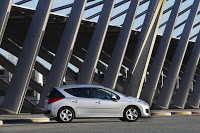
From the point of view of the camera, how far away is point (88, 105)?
16.3 metres

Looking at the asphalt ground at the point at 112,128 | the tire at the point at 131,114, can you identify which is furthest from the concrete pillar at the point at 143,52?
the asphalt ground at the point at 112,128

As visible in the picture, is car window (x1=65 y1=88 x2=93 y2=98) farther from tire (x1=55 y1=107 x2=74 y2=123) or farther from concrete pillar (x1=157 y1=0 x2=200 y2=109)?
concrete pillar (x1=157 y1=0 x2=200 y2=109)

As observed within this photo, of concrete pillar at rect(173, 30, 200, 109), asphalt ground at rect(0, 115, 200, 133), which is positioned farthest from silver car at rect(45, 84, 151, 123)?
concrete pillar at rect(173, 30, 200, 109)

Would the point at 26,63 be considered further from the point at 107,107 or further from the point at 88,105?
the point at 107,107

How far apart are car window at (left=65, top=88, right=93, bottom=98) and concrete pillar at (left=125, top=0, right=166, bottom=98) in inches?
346

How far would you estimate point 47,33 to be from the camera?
119 feet

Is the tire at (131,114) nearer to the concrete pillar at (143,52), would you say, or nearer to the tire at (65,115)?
the tire at (65,115)

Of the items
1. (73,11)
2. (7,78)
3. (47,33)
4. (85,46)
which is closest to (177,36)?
(85,46)

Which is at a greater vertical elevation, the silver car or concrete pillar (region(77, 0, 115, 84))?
concrete pillar (region(77, 0, 115, 84))

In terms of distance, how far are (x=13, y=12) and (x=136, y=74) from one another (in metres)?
7.13

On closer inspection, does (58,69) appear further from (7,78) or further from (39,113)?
(7,78)

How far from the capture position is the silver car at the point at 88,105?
16078 millimetres

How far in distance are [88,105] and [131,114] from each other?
1419 mm

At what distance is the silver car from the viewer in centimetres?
1608
